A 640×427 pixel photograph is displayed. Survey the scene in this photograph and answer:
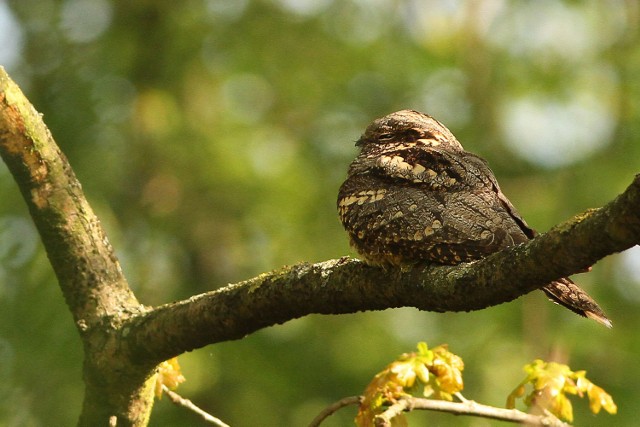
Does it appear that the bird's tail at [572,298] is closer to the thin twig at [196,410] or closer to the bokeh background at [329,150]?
the thin twig at [196,410]

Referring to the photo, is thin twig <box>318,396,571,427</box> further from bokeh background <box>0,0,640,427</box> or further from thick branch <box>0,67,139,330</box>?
bokeh background <box>0,0,640,427</box>

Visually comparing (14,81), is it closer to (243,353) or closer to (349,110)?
(243,353)

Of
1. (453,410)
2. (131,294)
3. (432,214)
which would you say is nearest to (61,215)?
(131,294)

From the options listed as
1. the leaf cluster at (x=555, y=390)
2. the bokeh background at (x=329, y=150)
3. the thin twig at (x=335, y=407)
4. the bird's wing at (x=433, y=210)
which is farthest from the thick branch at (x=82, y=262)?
the bokeh background at (x=329, y=150)

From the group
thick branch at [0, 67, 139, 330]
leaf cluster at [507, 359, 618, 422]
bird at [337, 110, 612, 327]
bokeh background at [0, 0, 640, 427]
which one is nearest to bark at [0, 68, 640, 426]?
thick branch at [0, 67, 139, 330]

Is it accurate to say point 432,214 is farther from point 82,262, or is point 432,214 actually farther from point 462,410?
point 82,262
